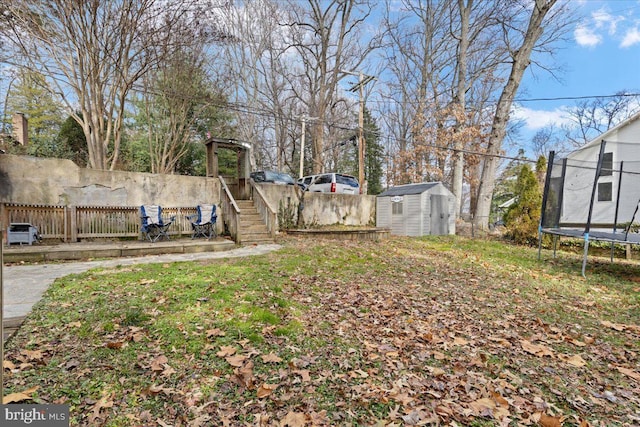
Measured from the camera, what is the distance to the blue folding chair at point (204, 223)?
8.34 m

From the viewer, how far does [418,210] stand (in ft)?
40.6

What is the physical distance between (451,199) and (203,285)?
12.1 meters

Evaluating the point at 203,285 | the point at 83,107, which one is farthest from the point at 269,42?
the point at 203,285

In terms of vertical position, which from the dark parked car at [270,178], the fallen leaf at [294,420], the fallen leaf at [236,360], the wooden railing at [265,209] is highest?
the dark parked car at [270,178]

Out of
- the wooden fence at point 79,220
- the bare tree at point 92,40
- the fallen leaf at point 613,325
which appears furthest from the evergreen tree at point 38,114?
the fallen leaf at point 613,325

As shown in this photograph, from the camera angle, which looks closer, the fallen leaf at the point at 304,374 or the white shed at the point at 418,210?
the fallen leaf at the point at 304,374

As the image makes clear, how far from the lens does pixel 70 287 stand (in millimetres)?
4074

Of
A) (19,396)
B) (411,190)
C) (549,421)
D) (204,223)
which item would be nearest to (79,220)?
(204,223)

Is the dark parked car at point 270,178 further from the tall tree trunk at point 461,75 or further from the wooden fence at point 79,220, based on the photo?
the tall tree trunk at point 461,75

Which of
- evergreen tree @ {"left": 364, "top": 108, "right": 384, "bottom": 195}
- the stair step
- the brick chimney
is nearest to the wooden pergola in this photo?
the stair step

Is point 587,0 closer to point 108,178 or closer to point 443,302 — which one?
point 443,302

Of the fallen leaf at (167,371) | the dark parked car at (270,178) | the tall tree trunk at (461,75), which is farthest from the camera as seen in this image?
the tall tree trunk at (461,75)

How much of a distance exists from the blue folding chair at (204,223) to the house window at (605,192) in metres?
13.4

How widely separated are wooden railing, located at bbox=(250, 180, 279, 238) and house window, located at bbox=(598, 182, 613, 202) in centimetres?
1167
